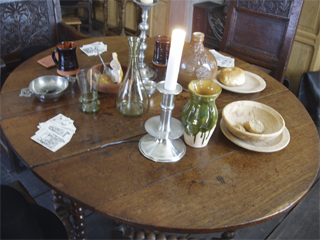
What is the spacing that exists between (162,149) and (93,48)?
34.6 inches

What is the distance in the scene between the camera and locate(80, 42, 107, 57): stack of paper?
1.47 metres

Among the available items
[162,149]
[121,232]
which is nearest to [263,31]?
[162,149]

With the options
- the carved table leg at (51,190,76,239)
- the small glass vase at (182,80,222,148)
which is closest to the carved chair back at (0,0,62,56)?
the carved table leg at (51,190,76,239)

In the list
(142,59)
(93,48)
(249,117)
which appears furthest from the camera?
(93,48)

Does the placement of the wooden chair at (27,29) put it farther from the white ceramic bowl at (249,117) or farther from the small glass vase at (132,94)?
the white ceramic bowl at (249,117)

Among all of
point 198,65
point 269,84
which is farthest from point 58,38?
point 269,84

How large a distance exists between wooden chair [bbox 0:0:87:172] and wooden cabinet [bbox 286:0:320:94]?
6.23 feet

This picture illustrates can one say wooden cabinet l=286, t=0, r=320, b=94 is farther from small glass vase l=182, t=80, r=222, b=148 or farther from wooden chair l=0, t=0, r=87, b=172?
small glass vase l=182, t=80, r=222, b=148

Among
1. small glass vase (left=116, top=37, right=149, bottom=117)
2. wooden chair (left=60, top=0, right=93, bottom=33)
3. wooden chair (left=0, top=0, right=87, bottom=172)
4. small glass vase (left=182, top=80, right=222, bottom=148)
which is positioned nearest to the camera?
small glass vase (left=182, top=80, right=222, bottom=148)

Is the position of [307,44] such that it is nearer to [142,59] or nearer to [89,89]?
[142,59]

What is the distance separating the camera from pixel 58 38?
6.70 ft

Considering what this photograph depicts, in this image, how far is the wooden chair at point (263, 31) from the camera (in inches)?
66.2

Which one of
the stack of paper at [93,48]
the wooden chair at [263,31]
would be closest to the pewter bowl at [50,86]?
the stack of paper at [93,48]

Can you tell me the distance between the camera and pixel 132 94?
1.00 m
